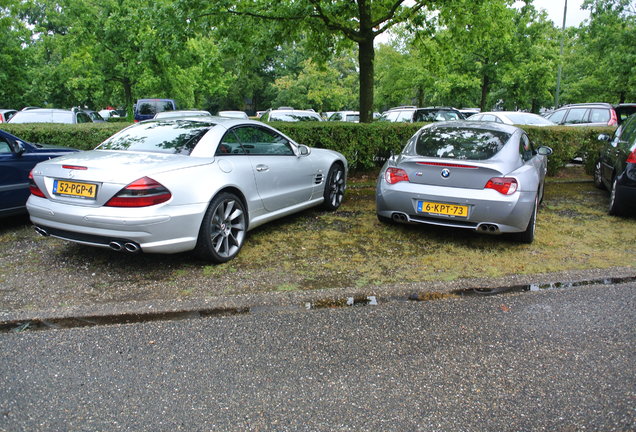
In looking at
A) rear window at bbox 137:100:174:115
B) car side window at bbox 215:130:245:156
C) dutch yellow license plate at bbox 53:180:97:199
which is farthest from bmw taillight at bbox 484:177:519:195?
rear window at bbox 137:100:174:115

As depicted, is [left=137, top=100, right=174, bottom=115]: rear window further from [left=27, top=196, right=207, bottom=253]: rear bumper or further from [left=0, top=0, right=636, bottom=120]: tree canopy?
[left=27, top=196, right=207, bottom=253]: rear bumper

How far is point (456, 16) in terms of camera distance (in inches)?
Result: 409

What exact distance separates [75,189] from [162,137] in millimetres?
1137

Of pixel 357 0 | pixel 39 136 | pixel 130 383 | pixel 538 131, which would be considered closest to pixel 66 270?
pixel 130 383

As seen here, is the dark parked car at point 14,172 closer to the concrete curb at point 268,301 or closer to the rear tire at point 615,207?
the concrete curb at point 268,301

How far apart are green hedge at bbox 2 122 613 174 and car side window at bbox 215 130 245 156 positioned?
3699mm

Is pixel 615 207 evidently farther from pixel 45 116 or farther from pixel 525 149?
pixel 45 116

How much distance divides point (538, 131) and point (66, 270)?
30.2 feet

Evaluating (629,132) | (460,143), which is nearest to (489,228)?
(460,143)

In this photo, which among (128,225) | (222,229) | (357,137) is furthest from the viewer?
(357,137)

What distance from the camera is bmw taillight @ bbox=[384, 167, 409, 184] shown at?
5.79m

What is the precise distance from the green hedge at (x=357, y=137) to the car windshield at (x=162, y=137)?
3754mm

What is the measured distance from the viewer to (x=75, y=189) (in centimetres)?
445

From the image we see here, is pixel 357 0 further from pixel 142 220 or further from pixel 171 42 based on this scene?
pixel 142 220
